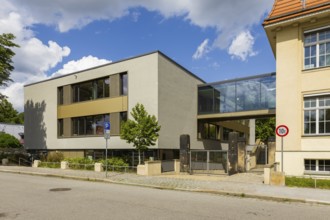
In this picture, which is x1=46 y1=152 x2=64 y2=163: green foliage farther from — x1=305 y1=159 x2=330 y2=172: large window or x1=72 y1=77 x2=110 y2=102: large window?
x1=305 y1=159 x2=330 y2=172: large window

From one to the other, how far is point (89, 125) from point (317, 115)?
20137 mm

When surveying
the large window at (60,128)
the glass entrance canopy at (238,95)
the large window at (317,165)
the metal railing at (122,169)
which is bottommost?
the metal railing at (122,169)

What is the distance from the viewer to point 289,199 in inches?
436

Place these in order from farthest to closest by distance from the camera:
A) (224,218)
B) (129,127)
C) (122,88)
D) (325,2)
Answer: (122,88) → (129,127) → (325,2) → (224,218)

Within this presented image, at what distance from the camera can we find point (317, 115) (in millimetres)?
16203

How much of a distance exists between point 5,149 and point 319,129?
35.8m

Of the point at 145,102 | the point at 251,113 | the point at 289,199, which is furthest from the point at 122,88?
the point at 289,199

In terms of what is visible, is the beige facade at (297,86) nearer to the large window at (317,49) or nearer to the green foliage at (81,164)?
the large window at (317,49)

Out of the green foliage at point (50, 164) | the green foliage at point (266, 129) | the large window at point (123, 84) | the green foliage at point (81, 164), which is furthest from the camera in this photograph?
the green foliage at point (266, 129)

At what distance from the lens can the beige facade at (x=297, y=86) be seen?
16.0m

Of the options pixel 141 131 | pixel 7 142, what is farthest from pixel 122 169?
pixel 7 142

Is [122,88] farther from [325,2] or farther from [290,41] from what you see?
[325,2]

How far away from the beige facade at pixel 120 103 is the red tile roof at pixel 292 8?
9.95 m

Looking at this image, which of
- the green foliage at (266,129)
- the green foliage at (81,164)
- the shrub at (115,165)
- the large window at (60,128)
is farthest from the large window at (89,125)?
the green foliage at (266,129)
